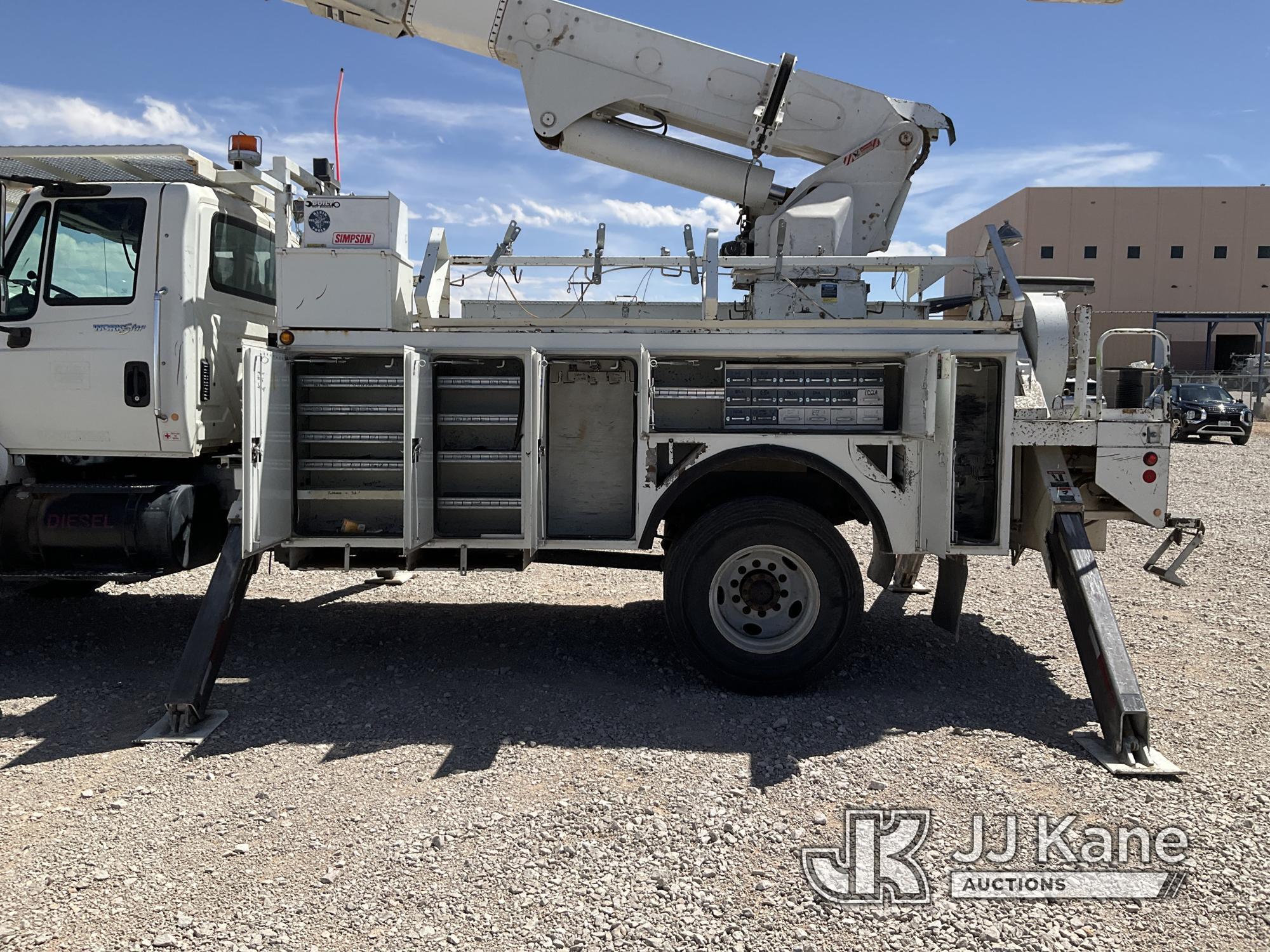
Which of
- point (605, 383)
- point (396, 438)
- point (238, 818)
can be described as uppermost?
point (605, 383)

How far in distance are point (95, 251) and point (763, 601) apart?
4.32 meters

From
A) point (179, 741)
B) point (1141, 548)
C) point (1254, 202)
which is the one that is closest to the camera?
point (179, 741)

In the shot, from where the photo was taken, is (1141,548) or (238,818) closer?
(238,818)

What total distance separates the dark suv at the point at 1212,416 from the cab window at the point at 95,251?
2148cm

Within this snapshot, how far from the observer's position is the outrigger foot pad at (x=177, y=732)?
434 cm

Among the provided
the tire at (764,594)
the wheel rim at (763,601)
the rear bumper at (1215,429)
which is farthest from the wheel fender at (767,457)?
the rear bumper at (1215,429)

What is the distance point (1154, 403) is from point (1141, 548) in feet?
17.3

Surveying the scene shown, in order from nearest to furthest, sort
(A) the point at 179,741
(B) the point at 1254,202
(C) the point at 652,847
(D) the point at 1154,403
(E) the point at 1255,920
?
(E) the point at 1255,920 < (C) the point at 652,847 < (A) the point at 179,741 < (D) the point at 1154,403 < (B) the point at 1254,202

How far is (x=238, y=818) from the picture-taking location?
363 cm

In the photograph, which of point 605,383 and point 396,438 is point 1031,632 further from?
point 396,438

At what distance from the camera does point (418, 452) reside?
492 cm

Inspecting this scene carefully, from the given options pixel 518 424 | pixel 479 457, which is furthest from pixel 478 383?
pixel 479 457

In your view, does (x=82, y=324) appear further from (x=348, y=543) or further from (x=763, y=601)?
(x=763, y=601)

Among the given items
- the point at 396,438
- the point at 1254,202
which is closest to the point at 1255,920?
the point at 396,438
